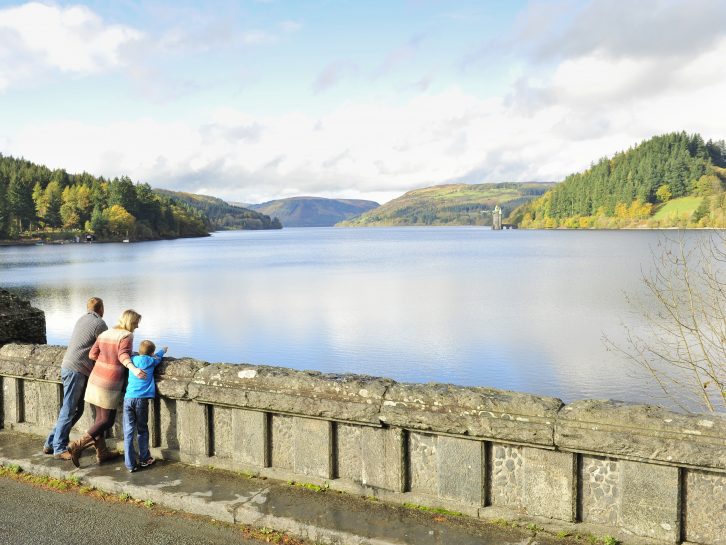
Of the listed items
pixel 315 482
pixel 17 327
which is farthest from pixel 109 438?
pixel 315 482

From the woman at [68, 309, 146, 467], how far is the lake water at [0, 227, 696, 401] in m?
15.0

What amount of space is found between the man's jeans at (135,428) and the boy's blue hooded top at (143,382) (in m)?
0.05

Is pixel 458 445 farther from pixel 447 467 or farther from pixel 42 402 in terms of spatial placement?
pixel 42 402

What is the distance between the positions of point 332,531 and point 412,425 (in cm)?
101

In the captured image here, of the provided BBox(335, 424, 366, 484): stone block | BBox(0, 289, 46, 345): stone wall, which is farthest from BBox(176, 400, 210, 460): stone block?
BBox(0, 289, 46, 345): stone wall

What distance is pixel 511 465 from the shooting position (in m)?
4.80

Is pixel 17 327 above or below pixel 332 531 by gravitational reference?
above

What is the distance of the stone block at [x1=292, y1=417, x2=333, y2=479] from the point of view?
5.43 meters

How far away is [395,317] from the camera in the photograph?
33844mm

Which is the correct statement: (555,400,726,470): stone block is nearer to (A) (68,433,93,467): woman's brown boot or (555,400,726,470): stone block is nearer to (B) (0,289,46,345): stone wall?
(A) (68,433,93,467): woman's brown boot

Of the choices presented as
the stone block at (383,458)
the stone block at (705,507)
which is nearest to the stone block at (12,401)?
the stone block at (383,458)

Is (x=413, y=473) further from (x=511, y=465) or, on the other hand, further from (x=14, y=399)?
(x=14, y=399)

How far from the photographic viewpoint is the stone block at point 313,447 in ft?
17.8

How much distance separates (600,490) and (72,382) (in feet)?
17.1
